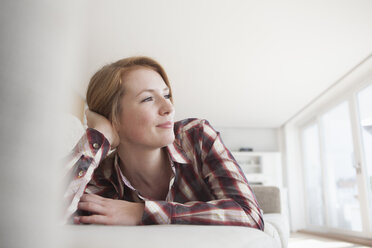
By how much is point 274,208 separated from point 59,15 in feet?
4.91

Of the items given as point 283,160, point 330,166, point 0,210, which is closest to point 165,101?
point 0,210

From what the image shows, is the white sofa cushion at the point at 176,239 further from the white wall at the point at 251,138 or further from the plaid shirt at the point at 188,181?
the white wall at the point at 251,138

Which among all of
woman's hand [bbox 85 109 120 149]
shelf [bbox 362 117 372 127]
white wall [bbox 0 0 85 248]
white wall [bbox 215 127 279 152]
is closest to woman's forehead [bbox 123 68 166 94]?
woman's hand [bbox 85 109 120 149]

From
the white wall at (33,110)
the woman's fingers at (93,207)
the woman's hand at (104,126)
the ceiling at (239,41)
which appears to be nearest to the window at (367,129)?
the ceiling at (239,41)

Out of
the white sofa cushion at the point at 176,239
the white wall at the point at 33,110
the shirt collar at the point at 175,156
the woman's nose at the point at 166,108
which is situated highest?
Result: the woman's nose at the point at 166,108

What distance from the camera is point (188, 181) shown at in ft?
3.35

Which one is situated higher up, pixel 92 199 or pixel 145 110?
pixel 145 110

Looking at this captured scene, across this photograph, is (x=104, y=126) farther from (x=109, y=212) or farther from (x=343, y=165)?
(x=343, y=165)

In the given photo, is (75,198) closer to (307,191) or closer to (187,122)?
(187,122)

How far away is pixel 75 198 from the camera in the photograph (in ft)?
2.39

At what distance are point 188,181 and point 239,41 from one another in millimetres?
2883

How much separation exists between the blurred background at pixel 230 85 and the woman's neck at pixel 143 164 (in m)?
0.23

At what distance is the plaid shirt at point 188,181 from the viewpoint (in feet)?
2.40

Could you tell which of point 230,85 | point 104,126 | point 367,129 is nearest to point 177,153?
point 104,126
